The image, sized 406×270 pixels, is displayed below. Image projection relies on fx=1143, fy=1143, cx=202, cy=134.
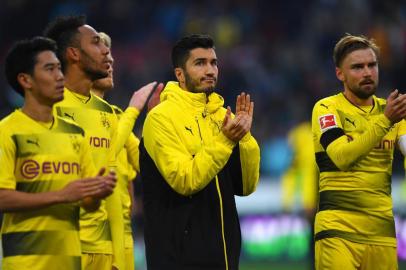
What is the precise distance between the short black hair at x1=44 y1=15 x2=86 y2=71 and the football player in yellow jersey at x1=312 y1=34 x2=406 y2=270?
191 cm

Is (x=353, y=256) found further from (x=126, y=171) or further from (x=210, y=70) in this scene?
(x=126, y=171)

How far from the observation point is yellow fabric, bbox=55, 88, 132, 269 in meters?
8.19

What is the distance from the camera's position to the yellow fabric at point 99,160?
819cm

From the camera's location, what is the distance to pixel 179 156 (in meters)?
7.72

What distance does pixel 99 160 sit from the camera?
8133 mm

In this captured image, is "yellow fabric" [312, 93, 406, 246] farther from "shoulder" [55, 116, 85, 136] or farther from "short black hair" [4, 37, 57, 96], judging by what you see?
"short black hair" [4, 37, 57, 96]

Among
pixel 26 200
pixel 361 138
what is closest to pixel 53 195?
pixel 26 200

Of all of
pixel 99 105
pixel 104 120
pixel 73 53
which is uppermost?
pixel 73 53

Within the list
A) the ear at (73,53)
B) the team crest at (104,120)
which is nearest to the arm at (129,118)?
the team crest at (104,120)

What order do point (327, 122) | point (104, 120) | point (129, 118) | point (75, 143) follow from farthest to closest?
point (129, 118), point (327, 122), point (104, 120), point (75, 143)

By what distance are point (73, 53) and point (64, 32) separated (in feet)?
0.60

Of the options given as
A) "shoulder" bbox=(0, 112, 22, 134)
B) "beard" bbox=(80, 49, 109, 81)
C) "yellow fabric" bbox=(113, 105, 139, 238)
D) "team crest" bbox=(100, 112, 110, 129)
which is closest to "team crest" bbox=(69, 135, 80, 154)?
"shoulder" bbox=(0, 112, 22, 134)

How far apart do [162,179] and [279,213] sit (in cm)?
1078

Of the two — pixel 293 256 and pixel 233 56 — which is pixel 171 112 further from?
pixel 233 56
